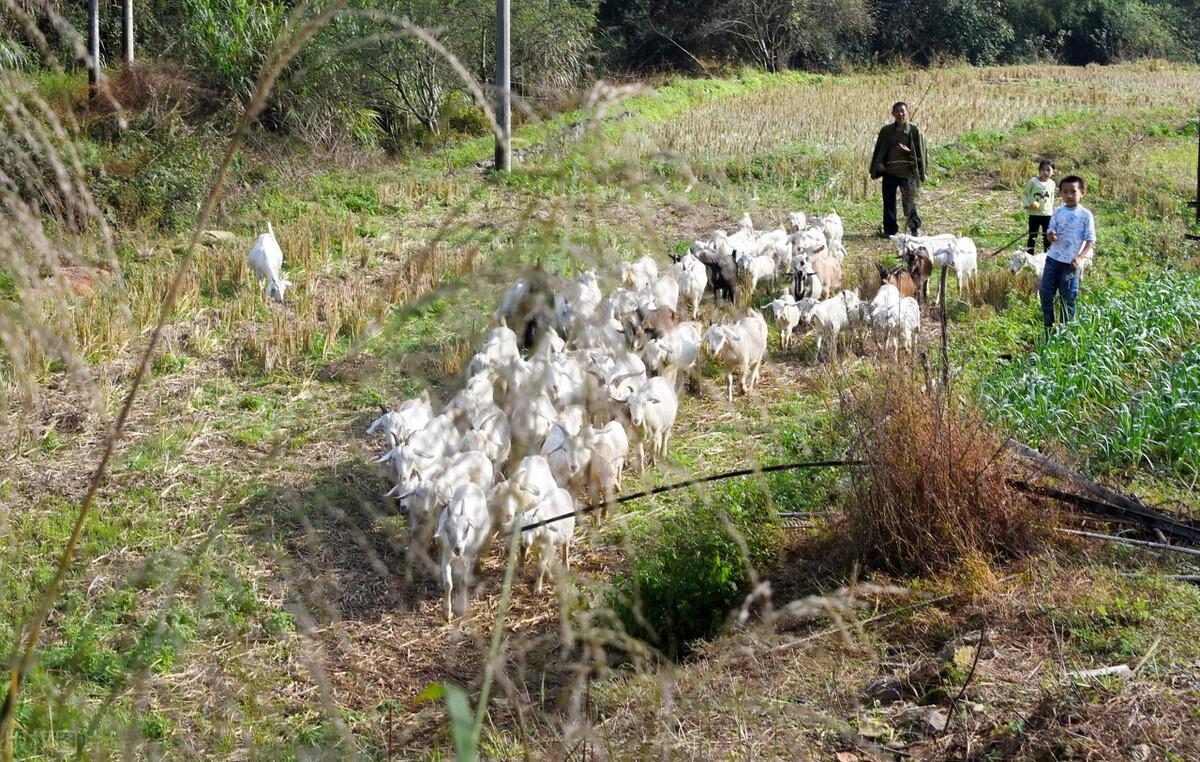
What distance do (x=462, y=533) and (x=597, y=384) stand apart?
125 cm

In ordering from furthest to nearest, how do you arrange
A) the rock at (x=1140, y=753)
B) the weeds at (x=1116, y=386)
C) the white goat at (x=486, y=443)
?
the weeds at (x=1116, y=386) < the white goat at (x=486, y=443) < the rock at (x=1140, y=753)

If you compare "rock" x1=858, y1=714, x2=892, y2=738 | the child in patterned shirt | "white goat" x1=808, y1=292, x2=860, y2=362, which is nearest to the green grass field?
"rock" x1=858, y1=714, x2=892, y2=738

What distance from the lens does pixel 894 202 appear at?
15.3 metres

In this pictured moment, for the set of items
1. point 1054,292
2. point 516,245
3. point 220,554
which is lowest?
point 220,554

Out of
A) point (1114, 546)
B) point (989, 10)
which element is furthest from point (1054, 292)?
point (989, 10)

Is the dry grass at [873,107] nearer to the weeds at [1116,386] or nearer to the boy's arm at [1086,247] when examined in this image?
the boy's arm at [1086,247]

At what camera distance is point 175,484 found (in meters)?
7.75

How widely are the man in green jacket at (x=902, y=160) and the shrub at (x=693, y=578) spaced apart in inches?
376

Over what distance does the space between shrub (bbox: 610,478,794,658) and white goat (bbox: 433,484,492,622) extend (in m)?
0.81

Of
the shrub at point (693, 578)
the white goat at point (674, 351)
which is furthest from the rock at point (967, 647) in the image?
the white goat at point (674, 351)

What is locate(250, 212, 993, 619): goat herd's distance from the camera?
572 centimetres

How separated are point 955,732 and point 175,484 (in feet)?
17.9

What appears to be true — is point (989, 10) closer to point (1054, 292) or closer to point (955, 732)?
point (1054, 292)

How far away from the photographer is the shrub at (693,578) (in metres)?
5.77
